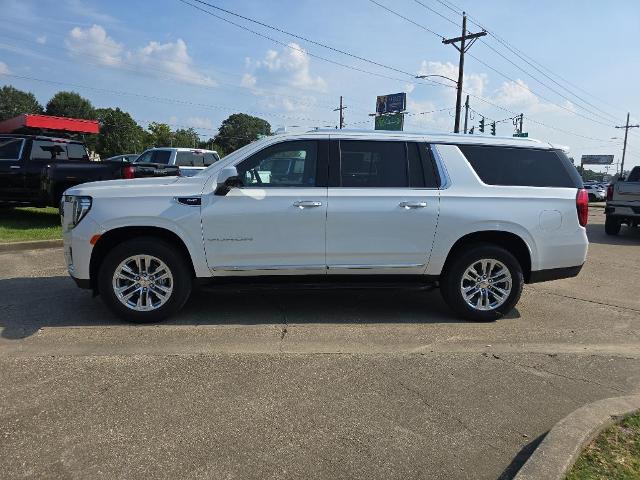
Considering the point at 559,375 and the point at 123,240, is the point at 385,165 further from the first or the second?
the point at 123,240

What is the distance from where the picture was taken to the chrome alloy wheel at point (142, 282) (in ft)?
16.3

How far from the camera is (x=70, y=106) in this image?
104 metres

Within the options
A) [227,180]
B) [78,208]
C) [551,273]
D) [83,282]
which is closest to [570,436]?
[551,273]

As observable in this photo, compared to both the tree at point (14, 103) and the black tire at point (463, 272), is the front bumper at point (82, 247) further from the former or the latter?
the tree at point (14, 103)

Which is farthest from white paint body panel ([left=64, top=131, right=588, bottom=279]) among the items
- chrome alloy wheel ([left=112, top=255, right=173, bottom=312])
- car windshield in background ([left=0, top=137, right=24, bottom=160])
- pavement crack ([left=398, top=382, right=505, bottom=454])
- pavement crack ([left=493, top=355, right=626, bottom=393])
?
car windshield in background ([left=0, top=137, right=24, bottom=160])

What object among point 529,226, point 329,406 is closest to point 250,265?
point 329,406

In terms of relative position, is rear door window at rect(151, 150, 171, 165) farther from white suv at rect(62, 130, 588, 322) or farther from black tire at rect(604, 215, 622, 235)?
black tire at rect(604, 215, 622, 235)

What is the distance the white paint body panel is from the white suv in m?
0.01

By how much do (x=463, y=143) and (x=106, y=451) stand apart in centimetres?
426

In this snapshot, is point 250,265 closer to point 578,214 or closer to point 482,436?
A: point 482,436

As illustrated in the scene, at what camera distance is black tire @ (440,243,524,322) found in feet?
17.4

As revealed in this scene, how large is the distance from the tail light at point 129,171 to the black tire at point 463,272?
7.04m

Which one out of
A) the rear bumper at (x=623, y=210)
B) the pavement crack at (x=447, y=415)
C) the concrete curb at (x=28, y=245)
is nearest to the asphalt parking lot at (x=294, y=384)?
the pavement crack at (x=447, y=415)

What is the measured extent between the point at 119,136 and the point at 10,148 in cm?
7653
